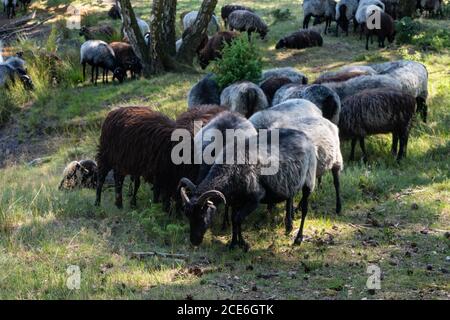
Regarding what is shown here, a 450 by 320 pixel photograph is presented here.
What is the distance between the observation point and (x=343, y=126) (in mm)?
10688

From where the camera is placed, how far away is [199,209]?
22.9ft

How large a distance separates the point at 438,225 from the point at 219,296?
11.0 feet

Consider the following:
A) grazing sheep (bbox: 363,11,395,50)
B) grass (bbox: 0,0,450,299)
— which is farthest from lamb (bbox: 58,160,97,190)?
grazing sheep (bbox: 363,11,395,50)

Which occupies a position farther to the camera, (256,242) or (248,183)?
(256,242)

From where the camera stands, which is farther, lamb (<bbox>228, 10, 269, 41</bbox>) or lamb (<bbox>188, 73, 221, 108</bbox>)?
lamb (<bbox>228, 10, 269, 41</bbox>)

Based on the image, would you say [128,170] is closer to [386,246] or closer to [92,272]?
[92,272]

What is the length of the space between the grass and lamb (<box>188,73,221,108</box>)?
2519mm

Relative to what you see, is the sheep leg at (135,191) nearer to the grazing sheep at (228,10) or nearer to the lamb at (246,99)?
the lamb at (246,99)

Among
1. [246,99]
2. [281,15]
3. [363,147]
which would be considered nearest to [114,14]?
[281,15]

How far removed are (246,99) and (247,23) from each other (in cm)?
1021

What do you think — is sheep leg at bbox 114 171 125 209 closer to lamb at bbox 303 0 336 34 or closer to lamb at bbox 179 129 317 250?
lamb at bbox 179 129 317 250

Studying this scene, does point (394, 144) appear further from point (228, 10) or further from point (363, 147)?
point (228, 10)

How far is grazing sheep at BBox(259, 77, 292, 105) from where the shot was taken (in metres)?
11.8
